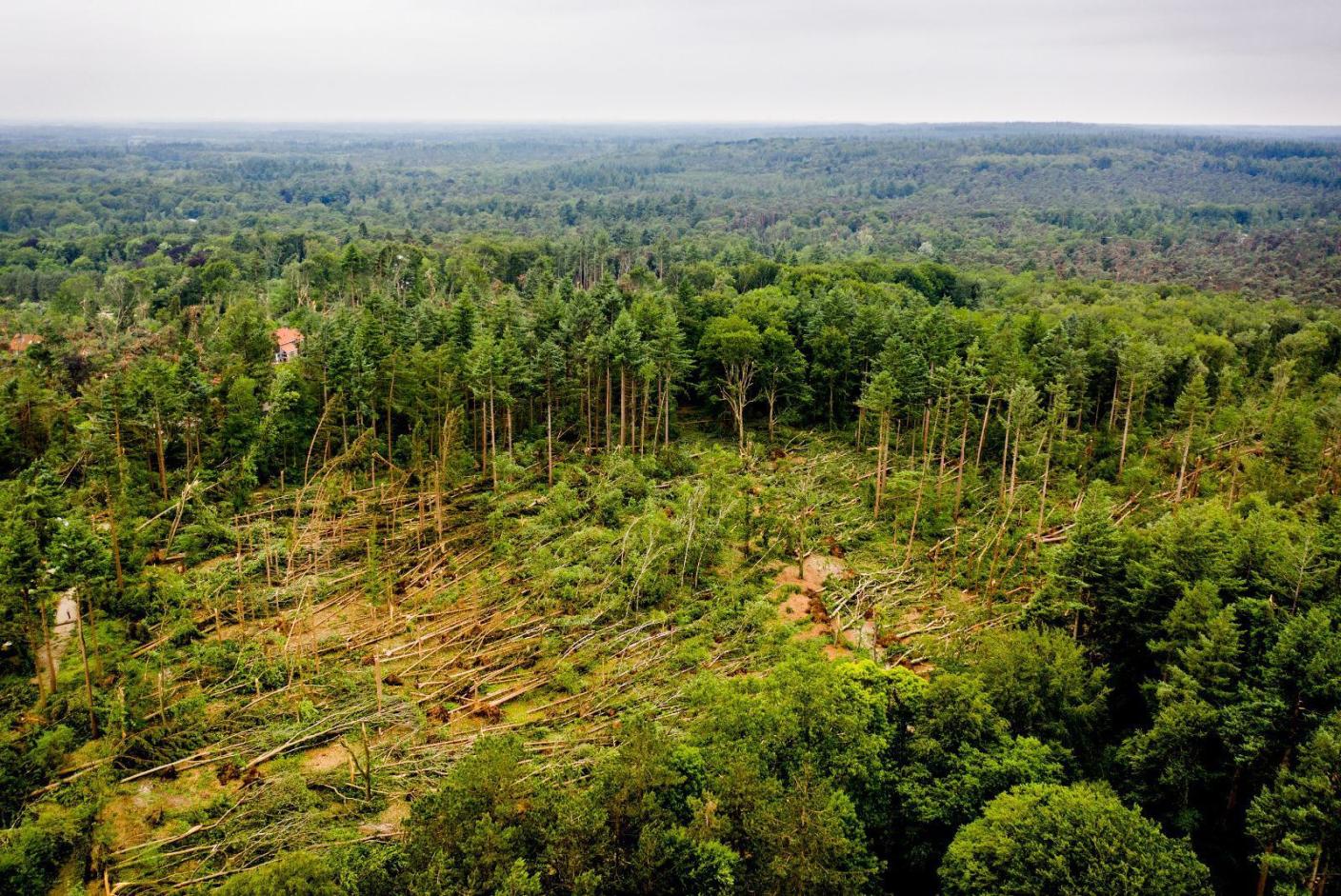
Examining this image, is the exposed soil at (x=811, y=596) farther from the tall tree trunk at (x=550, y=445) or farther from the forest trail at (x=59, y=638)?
the forest trail at (x=59, y=638)

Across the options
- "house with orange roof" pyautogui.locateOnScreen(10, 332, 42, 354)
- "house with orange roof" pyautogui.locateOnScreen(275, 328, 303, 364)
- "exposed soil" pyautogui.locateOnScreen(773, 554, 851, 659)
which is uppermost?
"house with orange roof" pyautogui.locateOnScreen(275, 328, 303, 364)

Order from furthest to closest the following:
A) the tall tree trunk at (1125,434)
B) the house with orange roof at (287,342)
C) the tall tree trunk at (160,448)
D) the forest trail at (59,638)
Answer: the house with orange roof at (287,342)
the tall tree trunk at (1125,434)
the tall tree trunk at (160,448)
the forest trail at (59,638)

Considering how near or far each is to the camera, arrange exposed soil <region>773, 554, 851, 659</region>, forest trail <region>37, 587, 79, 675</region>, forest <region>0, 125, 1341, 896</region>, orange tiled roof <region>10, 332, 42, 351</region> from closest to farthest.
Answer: forest <region>0, 125, 1341, 896</region> → forest trail <region>37, 587, 79, 675</region> → exposed soil <region>773, 554, 851, 659</region> → orange tiled roof <region>10, 332, 42, 351</region>

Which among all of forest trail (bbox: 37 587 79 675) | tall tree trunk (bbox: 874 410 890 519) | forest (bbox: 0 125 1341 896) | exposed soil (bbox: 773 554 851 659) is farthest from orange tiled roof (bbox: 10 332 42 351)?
tall tree trunk (bbox: 874 410 890 519)

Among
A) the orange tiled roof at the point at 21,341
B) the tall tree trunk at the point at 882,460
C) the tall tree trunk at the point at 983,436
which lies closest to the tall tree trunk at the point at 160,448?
the orange tiled roof at the point at 21,341

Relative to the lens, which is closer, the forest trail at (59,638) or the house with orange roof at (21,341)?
the forest trail at (59,638)

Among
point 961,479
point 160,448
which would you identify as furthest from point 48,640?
point 961,479

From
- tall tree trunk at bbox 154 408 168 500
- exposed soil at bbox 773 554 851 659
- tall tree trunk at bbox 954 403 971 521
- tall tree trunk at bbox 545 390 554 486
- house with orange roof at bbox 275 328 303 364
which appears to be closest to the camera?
exposed soil at bbox 773 554 851 659

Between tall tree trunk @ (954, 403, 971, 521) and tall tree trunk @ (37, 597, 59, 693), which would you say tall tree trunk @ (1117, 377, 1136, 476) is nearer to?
tall tree trunk @ (954, 403, 971, 521)
